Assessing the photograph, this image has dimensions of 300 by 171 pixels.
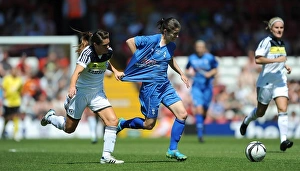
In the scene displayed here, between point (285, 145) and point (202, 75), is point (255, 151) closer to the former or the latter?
point (285, 145)

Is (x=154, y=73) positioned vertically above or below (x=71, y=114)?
above

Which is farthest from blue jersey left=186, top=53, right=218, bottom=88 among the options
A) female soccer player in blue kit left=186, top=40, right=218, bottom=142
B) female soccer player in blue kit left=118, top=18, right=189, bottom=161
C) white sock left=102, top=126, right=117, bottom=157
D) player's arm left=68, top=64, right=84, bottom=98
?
player's arm left=68, top=64, right=84, bottom=98

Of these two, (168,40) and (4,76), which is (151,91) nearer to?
(168,40)

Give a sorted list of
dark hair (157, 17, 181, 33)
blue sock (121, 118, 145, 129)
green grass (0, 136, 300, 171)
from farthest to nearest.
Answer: blue sock (121, 118, 145, 129), dark hair (157, 17, 181, 33), green grass (0, 136, 300, 171)

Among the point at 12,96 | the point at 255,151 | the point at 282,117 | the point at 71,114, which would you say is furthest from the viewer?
the point at 12,96

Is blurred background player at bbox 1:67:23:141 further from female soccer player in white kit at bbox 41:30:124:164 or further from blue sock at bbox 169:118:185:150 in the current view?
blue sock at bbox 169:118:185:150

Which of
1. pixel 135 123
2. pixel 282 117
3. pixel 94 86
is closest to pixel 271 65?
pixel 282 117

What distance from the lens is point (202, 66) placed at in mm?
20266

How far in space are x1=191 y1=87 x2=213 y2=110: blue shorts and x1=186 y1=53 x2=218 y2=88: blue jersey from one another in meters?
0.12

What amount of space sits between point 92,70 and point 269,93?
4.47 meters

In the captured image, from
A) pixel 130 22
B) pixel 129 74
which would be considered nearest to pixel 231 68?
pixel 130 22

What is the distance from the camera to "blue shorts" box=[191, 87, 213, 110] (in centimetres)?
2006

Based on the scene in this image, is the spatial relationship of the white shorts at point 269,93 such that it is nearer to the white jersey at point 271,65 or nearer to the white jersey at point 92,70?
the white jersey at point 271,65

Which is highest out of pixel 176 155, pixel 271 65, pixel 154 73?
pixel 271 65
